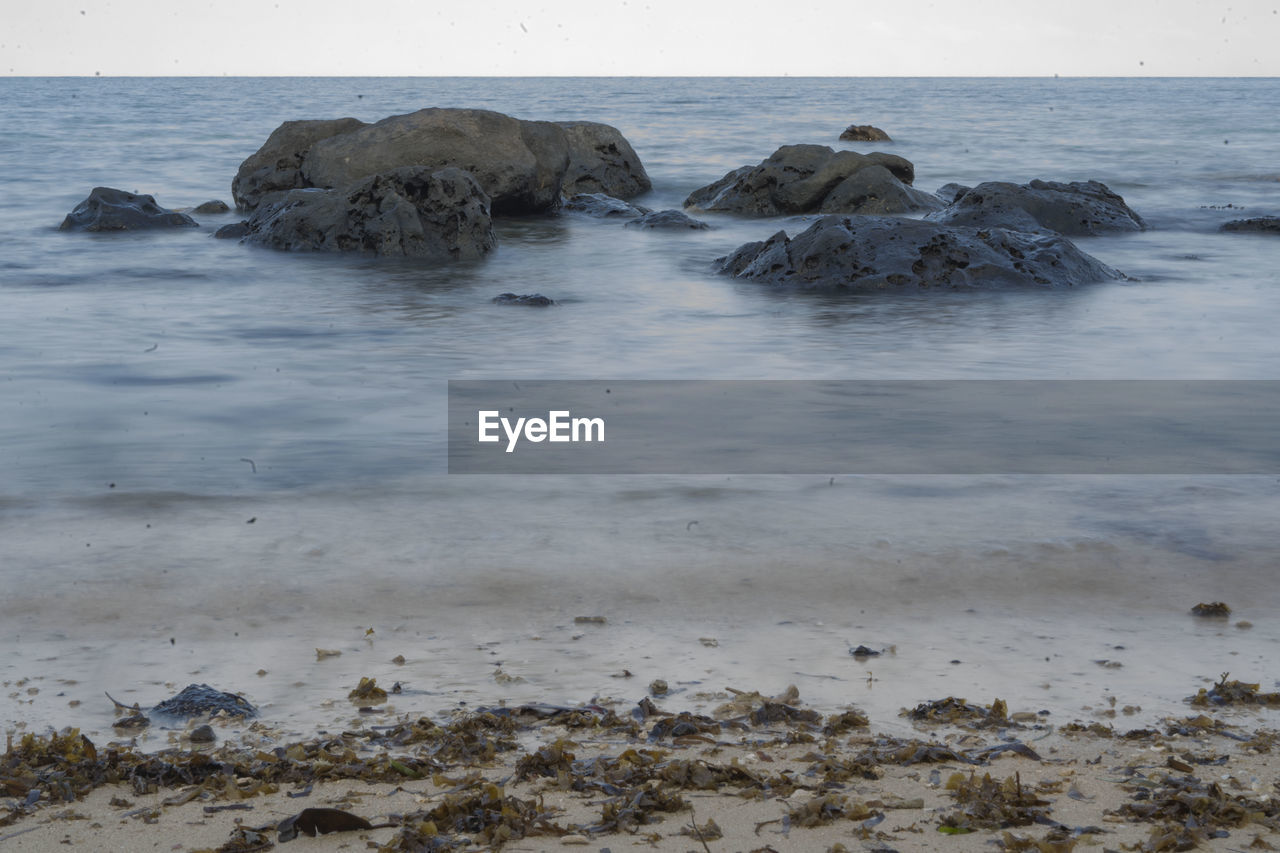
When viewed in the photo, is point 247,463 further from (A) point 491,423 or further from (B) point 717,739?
(B) point 717,739

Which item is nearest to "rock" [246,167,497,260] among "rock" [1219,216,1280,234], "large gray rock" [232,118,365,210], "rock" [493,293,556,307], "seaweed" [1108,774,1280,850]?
"rock" [493,293,556,307]

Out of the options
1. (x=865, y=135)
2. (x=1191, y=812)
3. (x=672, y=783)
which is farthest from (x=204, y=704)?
(x=865, y=135)

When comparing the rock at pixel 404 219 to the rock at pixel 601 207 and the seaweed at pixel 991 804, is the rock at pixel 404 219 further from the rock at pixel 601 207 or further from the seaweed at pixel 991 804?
the seaweed at pixel 991 804

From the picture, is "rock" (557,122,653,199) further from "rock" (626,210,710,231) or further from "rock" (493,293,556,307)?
"rock" (493,293,556,307)

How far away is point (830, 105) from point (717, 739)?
66.3 metres

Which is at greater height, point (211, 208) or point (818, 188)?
point (818, 188)

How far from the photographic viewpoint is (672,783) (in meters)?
2.78

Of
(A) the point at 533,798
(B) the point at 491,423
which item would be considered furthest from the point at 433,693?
(B) the point at 491,423

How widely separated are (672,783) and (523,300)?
797cm

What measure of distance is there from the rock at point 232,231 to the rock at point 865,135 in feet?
84.9

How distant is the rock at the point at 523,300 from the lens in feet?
34.3

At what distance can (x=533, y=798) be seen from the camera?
274cm

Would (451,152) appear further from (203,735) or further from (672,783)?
(672,783)

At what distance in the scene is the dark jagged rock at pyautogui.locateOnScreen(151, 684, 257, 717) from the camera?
3186mm
